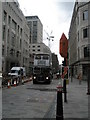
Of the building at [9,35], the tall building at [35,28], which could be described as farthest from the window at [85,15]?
the tall building at [35,28]

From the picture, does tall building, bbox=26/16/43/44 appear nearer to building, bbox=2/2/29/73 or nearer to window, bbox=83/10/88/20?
building, bbox=2/2/29/73

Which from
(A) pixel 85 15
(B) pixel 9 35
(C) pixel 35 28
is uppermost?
(C) pixel 35 28

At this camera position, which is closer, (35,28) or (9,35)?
(9,35)

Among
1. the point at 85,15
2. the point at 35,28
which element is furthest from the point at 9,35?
the point at 35,28

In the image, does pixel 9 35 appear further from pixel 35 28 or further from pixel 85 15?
pixel 35 28

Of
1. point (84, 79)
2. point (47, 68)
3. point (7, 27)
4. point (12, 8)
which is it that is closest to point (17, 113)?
point (47, 68)

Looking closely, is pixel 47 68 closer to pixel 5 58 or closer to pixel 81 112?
pixel 81 112

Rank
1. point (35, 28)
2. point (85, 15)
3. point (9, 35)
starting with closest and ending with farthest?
1. point (85, 15)
2. point (9, 35)
3. point (35, 28)

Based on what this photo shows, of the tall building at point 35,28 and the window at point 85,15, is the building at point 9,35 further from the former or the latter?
the tall building at point 35,28

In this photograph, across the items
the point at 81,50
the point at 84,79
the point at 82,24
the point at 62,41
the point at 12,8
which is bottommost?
the point at 84,79

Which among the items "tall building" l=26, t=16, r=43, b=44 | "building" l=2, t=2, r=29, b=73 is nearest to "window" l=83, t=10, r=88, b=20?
"building" l=2, t=2, r=29, b=73

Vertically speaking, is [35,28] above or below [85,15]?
above

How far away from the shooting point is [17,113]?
27.1 ft

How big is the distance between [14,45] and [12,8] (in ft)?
34.7
